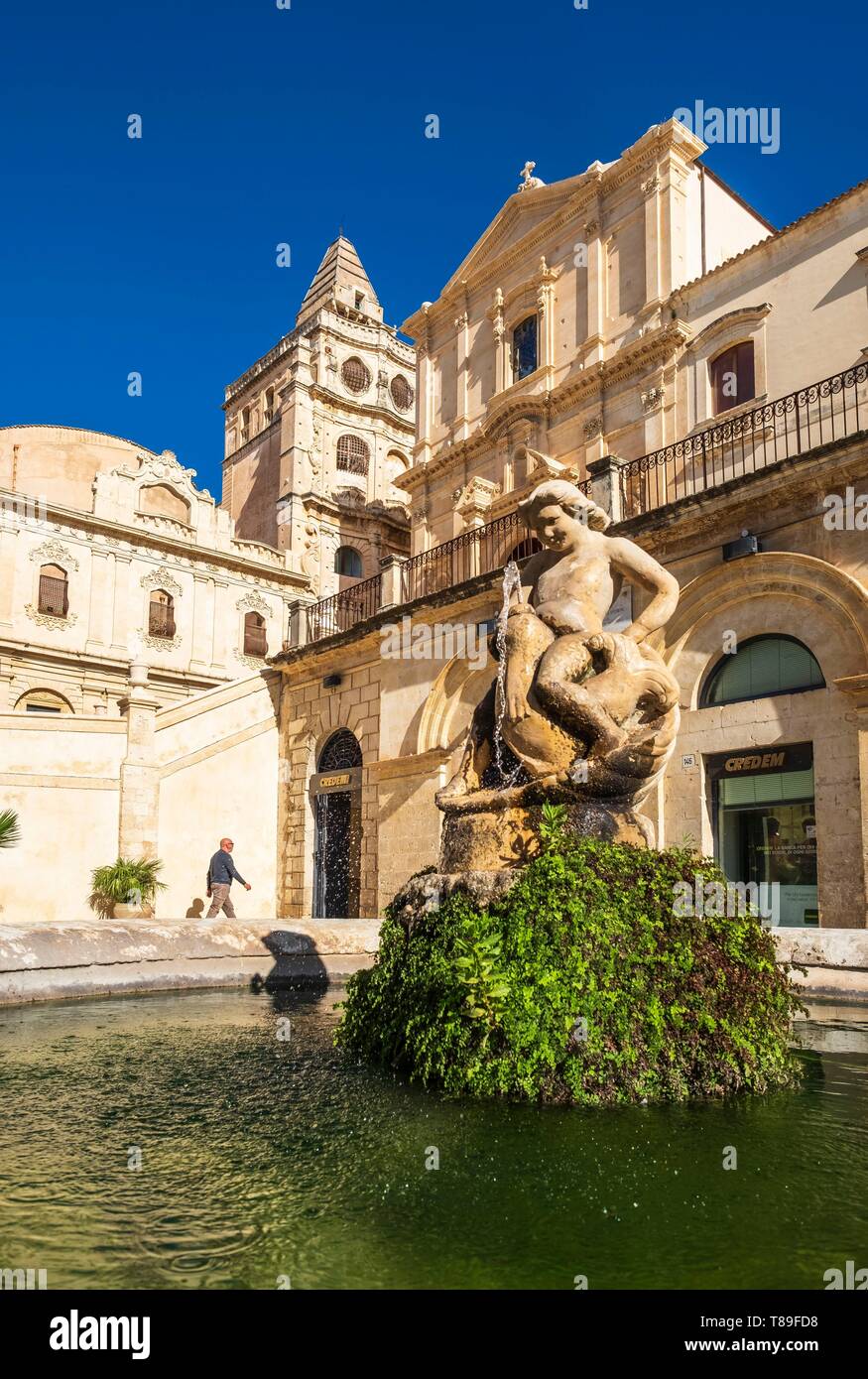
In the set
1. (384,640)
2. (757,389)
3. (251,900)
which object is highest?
(757,389)

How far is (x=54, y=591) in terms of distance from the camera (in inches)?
1164

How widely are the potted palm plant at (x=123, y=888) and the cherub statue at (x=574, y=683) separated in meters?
12.6

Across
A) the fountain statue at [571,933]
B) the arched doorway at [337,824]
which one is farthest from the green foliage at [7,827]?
the fountain statue at [571,933]

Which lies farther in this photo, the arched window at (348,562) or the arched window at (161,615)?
the arched window at (348,562)

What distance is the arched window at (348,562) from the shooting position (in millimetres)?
40084

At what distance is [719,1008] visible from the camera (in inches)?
152

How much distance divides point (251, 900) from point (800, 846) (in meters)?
11.9

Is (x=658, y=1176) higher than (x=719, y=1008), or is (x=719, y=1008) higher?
(x=719, y=1008)

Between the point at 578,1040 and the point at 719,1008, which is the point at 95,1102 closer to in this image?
the point at 578,1040

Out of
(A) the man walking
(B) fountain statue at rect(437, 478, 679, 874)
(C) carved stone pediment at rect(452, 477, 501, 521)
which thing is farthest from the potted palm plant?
(B) fountain statue at rect(437, 478, 679, 874)

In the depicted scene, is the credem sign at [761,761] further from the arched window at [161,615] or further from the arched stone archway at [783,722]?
the arched window at [161,615]

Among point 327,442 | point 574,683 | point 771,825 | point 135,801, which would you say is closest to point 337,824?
point 135,801

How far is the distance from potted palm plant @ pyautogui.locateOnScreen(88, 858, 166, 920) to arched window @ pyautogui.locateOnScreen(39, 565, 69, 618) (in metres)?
14.6
